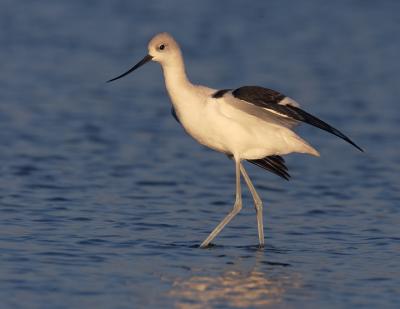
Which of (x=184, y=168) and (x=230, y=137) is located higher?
(x=184, y=168)

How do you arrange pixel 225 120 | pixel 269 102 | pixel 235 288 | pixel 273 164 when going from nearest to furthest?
pixel 235 288, pixel 269 102, pixel 225 120, pixel 273 164

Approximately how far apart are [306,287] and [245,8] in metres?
13.9

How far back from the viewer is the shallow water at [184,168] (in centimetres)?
807

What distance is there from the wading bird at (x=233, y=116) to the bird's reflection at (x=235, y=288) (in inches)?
38.1

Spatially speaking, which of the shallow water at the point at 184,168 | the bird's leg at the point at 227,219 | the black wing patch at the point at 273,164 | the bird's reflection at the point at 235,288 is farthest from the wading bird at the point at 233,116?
the bird's reflection at the point at 235,288

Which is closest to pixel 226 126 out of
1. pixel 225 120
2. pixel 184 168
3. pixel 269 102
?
pixel 225 120

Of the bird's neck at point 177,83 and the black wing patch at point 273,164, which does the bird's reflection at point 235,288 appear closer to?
the bird's neck at point 177,83

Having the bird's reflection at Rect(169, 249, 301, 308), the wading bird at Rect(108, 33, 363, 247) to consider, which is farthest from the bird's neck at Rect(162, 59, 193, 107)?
the bird's reflection at Rect(169, 249, 301, 308)

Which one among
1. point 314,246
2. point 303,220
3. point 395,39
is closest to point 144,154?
point 303,220

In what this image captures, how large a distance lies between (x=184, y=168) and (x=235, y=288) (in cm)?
461

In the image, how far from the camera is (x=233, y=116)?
30.9ft

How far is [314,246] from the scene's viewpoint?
934 centimetres

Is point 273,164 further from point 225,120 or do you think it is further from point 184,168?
point 184,168

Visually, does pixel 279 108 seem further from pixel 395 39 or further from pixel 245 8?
pixel 245 8
